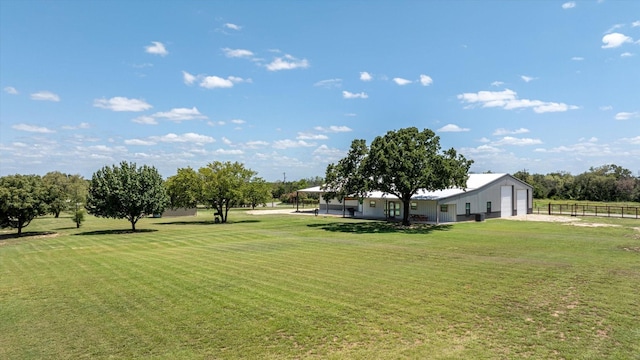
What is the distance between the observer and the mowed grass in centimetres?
803

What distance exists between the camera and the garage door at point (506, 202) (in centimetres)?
4562

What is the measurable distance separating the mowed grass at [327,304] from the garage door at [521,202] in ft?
95.2

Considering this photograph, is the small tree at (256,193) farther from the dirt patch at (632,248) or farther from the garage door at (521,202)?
the dirt patch at (632,248)

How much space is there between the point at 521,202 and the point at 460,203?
1375cm

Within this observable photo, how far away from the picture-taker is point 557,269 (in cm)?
1521

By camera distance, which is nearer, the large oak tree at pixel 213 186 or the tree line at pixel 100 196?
the tree line at pixel 100 196

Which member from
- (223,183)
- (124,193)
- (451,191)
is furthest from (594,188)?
(124,193)

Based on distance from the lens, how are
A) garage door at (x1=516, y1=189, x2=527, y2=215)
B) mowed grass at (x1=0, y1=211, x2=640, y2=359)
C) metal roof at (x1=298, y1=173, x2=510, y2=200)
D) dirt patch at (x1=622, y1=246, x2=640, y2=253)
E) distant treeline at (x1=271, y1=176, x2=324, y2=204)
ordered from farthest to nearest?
distant treeline at (x1=271, y1=176, x2=324, y2=204), garage door at (x1=516, y1=189, x2=527, y2=215), metal roof at (x1=298, y1=173, x2=510, y2=200), dirt patch at (x1=622, y1=246, x2=640, y2=253), mowed grass at (x1=0, y1=211, x2=640, y2=359)

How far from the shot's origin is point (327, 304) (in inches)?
426

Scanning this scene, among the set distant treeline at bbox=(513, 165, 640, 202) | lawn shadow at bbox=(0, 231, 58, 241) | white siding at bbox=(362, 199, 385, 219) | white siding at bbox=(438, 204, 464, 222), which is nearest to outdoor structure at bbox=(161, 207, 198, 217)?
lawn shadow at bbox=(0, 231, 58, 241)

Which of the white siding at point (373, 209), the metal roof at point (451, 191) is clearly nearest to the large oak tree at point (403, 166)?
the metal roof at point (451, 191)

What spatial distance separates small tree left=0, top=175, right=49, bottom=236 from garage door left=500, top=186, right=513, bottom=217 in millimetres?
47358

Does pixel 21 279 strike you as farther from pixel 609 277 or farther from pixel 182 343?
pixel 609 277

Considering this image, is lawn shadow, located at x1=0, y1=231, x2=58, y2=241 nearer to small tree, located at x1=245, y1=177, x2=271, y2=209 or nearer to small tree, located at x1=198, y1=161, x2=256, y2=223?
small tree, located at x1=198, y1=161, x2=256, y2=223
